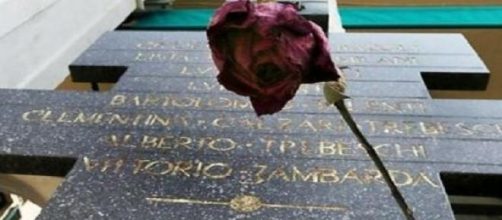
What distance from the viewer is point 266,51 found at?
0.34 m

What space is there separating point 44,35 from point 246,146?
1068mm

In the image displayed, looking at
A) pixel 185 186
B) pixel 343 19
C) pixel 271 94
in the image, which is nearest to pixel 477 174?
pixel 185 186

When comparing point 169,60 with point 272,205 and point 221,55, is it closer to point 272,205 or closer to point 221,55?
point 272,205

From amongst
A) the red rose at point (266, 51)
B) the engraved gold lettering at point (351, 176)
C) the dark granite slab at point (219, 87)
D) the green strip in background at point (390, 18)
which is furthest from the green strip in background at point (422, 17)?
the red rose at point (266, 51)

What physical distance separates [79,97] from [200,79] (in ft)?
0.76

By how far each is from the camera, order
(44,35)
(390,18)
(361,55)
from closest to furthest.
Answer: (361,55) < (44,35) < (390,18)

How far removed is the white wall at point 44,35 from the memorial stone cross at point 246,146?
1.33 feet

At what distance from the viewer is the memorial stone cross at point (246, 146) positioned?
0.70 metres

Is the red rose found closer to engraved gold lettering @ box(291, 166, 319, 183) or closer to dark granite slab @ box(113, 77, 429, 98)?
engraved gold lettering @ box(291, 166, 319, 183)

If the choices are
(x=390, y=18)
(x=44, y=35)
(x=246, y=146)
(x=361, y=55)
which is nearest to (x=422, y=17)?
(x=390, y=18)

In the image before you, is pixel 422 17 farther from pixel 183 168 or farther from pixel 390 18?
pixel 183 168

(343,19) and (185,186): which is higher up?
(185,186)

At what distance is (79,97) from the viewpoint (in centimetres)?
103

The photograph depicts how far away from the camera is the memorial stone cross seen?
0.70 meters
